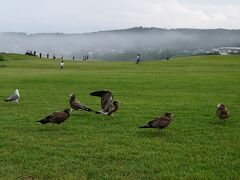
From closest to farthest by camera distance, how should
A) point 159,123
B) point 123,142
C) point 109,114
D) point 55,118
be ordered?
point 123,142, point 159,123, point 55,118, point 109,114

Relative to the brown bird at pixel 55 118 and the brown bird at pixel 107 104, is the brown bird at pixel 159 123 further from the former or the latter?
the brown bird at pixel 107 104

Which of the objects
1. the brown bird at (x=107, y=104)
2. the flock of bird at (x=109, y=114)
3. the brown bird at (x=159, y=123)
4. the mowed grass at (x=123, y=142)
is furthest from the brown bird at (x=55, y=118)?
the brown bird at (x=107, y=104)

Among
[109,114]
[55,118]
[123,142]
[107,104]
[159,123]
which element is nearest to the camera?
[123,142]

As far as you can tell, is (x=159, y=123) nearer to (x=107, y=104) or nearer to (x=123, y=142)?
(x=123, y=142)

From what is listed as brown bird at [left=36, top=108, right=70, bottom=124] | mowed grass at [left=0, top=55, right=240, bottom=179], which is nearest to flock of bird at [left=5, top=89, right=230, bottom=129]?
brown bird at [left=36, top=108, right=70, bottom=124]

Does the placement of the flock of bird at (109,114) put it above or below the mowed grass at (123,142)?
above

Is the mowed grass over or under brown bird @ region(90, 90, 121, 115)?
under

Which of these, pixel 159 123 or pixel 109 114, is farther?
pixel 109 114

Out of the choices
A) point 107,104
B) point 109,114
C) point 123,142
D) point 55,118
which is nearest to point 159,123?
point 123,142

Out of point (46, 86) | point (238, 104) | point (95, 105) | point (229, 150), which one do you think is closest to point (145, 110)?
point (95, 105)

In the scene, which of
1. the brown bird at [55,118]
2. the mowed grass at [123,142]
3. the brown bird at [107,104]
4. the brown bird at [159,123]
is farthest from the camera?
the brown bird at [107,104]

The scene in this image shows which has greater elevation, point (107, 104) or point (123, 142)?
point (107, 104)

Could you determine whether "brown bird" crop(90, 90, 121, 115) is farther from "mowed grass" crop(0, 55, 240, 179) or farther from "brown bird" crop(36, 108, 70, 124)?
"brown bird" crop(36, 108, 70, 124)

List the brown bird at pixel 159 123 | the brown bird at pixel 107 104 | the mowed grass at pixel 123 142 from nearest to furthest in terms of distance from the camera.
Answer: the mowed grass at pixel 123 142
the brown bird at pixel 159 123
the brown bird at pixel 107 104
